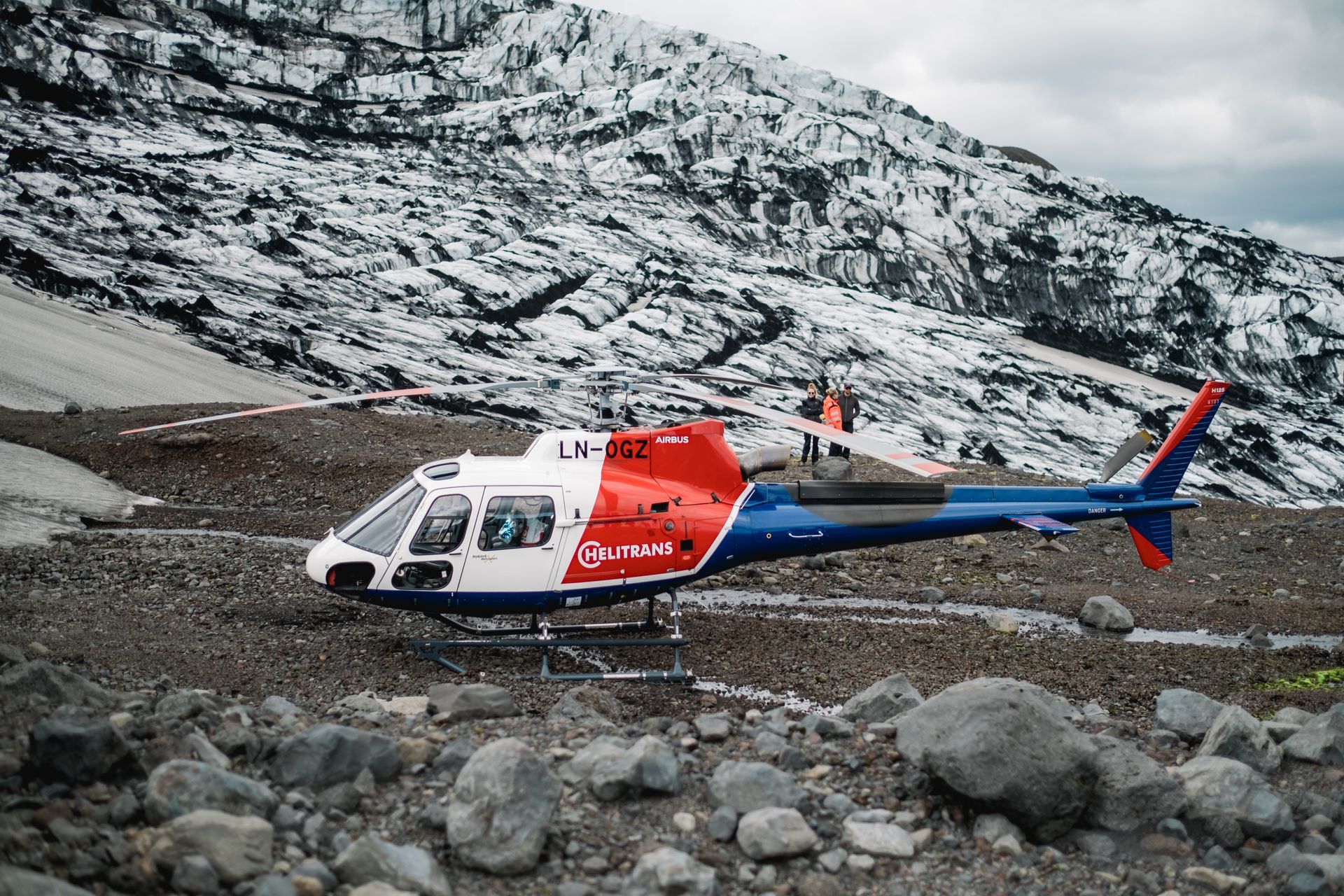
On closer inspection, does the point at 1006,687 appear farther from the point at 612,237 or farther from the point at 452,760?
the point at 612,237

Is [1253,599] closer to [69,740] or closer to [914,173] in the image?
[69,740]

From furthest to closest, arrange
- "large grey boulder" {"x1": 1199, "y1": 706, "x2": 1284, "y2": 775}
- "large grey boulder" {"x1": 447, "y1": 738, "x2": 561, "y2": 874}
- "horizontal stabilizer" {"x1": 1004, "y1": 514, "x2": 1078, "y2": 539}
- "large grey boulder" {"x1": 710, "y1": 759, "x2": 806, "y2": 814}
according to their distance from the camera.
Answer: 1. "horizontal stabilizer" {"x1": 1004, "y1": 514, "x2": 1078, "y2": 539}
2. "large grey boulder" {"x1": 1199, "y1": 706, "x2": 1284, "y2": 775}
3. "large grey boulder" {"x1": 710, "y1": 759, "x2": 806, "y2": 814}
4. "large grey boulder" {"x1": 447, "y1": 738, "x2": 561, "y2": 874}

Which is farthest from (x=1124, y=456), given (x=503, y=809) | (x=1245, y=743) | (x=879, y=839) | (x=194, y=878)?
(x=194, y=878)

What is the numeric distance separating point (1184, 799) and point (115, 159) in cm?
4074

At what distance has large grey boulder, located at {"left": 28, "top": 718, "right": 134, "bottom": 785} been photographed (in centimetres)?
432

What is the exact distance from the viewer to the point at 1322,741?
20.5ft

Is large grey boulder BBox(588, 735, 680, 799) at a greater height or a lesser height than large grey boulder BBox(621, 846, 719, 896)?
greater

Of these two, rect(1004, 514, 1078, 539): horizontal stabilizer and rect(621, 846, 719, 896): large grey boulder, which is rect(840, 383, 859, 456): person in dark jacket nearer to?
rect(1004, 514, 1078, 539): horizontal stabilizer

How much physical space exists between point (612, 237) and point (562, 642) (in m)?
33.2

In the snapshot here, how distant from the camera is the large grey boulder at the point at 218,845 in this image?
3869 millimetres

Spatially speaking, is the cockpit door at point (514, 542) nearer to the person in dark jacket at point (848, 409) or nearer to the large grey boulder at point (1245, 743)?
the large grey boulder at point (1245, 743)

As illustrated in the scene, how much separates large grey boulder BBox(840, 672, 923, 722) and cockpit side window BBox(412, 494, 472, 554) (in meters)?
3.89

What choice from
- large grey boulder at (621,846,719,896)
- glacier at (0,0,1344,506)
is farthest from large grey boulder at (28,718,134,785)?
glacier at (0,0,1344,506)

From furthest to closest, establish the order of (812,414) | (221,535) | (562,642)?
(812,414) → (221,535) → (562,642)
